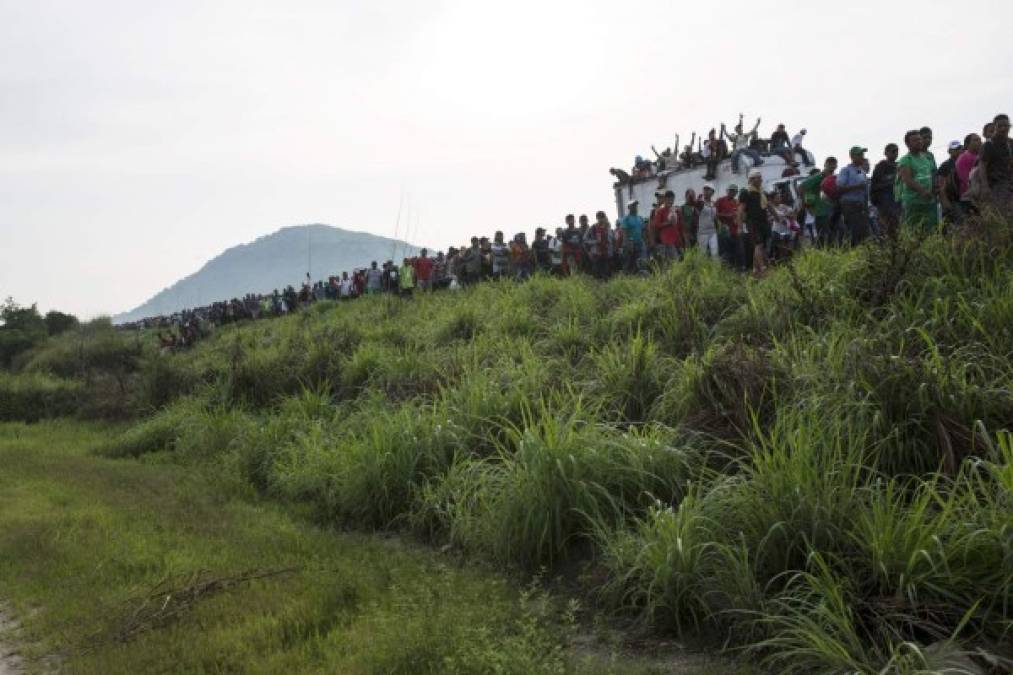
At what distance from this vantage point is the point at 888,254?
796 cm

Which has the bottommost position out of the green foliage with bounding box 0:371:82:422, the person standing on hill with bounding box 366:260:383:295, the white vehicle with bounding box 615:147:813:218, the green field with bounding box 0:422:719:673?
the green field with bounding box 0:422:719:673

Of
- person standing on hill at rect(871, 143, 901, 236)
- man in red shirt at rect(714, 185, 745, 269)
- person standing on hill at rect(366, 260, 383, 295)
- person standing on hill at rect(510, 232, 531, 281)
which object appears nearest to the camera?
person standing on hill at rect(871, 143, 901, 236)

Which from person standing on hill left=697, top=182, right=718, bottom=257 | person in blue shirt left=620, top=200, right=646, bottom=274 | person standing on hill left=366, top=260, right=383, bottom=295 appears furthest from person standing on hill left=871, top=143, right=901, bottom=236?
person standing on hill left=366, top=260, right=383, bottom=295

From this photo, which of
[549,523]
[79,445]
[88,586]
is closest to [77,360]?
[79,445]

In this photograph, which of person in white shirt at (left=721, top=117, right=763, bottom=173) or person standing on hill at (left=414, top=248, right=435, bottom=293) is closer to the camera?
person in white shirt at (left=721, top=117, right=763, bottom=173)

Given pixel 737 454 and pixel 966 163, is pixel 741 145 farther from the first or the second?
pixel 737 454

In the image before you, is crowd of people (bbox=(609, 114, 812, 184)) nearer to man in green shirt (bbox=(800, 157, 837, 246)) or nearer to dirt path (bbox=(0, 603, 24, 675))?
man in green shirt (bbox=(800, 157, 837, 246))

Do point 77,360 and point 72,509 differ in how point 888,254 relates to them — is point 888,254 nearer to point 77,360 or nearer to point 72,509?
point 72,509

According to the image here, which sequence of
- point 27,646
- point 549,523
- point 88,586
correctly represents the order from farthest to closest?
point 88,586 → point 549,523 → point 27,646

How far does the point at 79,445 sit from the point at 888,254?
15.7m

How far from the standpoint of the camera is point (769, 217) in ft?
41.1

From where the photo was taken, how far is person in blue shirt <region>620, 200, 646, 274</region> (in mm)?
15952

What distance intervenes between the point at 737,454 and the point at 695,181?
14529mm

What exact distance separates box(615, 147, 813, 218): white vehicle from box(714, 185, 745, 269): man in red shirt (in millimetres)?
3081
